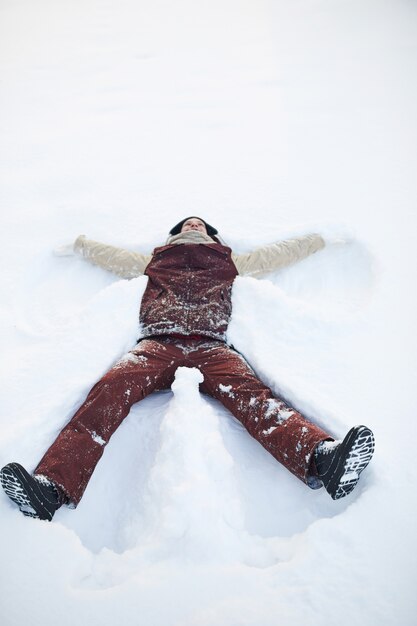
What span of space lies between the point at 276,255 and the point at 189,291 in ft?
2.09

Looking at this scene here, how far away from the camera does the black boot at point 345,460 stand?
4.00ft

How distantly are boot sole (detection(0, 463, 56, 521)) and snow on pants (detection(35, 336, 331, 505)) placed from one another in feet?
0.25

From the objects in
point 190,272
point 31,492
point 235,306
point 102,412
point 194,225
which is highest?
point 194,225

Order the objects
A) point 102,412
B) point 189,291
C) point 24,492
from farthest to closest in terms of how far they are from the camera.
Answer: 1. point 189,291
2. point 102,412
3. point 24,492

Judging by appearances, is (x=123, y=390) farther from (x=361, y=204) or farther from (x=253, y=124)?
(x=253, y=124)

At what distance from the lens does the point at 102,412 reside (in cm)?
151

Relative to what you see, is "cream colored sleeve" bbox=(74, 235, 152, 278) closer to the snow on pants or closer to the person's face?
the person's face

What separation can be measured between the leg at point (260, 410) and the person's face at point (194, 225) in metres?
0.82

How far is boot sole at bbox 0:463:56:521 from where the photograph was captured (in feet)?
3.96

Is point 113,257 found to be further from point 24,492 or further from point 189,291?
point 24,492

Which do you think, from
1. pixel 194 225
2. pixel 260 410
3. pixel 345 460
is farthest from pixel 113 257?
pixel 345 460

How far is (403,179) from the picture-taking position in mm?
2871

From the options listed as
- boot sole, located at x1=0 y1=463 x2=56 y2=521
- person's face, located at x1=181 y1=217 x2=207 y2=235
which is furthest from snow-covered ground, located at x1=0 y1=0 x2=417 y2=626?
person's face, located at x1=181 y1=217 x2=207 y2=235

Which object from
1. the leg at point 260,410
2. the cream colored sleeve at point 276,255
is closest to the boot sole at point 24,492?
the leg at point 260,410
